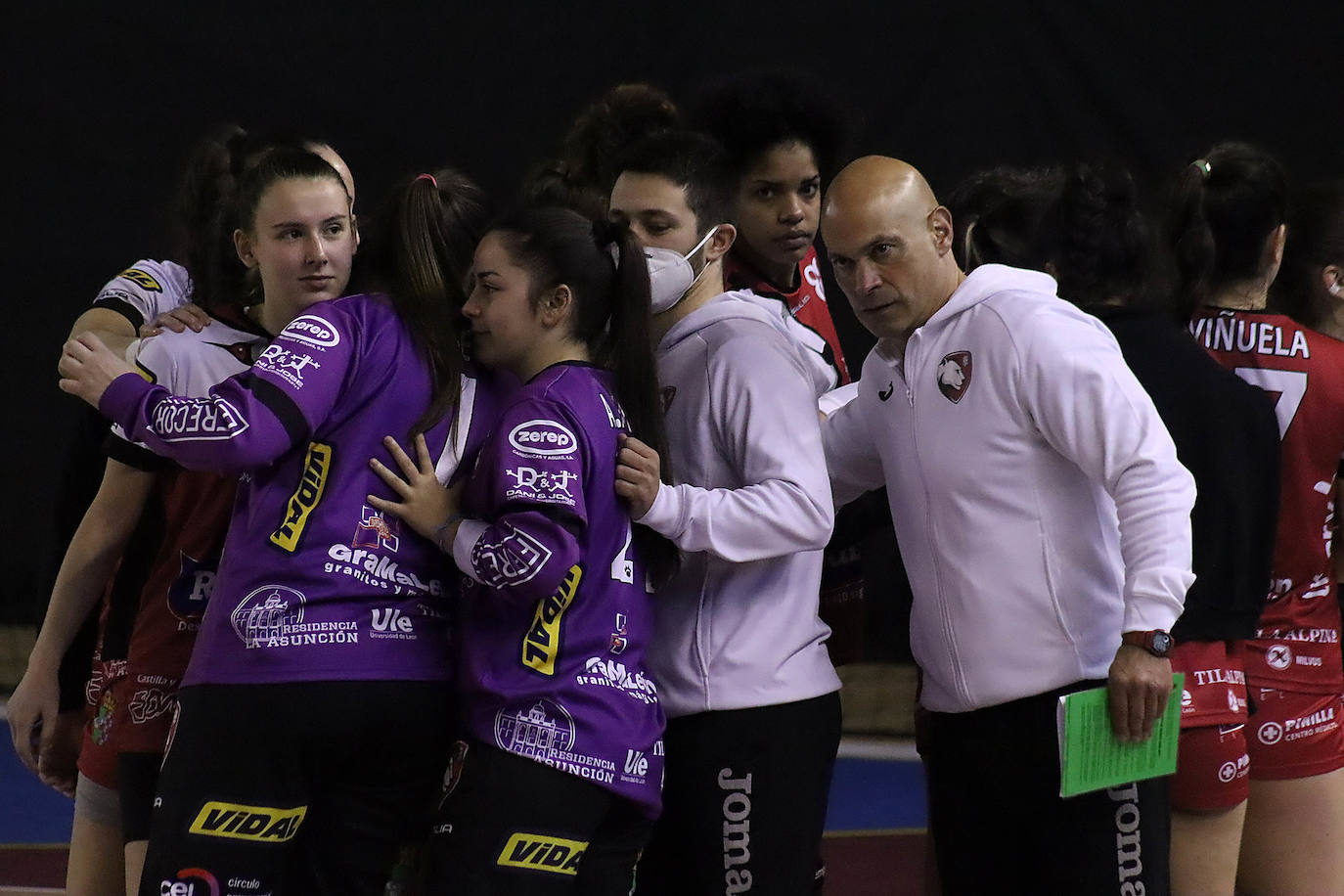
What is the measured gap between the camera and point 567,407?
Result: 2086 millimetres

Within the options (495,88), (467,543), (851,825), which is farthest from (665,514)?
(495,88)

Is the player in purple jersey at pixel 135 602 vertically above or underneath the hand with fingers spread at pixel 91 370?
underneath

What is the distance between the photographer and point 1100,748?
209 centimetres

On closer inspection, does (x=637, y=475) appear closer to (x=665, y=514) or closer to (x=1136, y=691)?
(x=665, y=514)

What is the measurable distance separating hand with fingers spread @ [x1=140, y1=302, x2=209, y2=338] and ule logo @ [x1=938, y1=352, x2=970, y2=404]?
1.19 m

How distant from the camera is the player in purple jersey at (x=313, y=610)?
2.00 metres

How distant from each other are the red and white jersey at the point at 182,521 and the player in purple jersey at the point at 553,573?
421 mm

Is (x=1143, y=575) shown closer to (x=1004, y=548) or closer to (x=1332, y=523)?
(x=1004, y=548)

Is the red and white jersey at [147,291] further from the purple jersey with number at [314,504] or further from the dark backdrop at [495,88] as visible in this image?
the dark backdrop at [495,88]

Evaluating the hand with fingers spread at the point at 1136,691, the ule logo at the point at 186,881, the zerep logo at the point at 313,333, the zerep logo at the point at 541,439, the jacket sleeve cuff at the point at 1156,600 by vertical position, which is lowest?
the ule logo at the point at 186,881

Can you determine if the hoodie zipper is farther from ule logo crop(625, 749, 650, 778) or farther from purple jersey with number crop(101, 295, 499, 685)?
purple jersey with number crop(101, 295, 499, 685)

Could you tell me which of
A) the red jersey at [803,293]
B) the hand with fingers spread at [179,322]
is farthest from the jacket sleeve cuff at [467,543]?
the red jersey at [803,293]

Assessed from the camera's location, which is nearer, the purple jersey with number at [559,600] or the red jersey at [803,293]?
the purple jersey with number at [559,600]

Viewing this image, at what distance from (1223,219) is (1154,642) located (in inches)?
41.2
